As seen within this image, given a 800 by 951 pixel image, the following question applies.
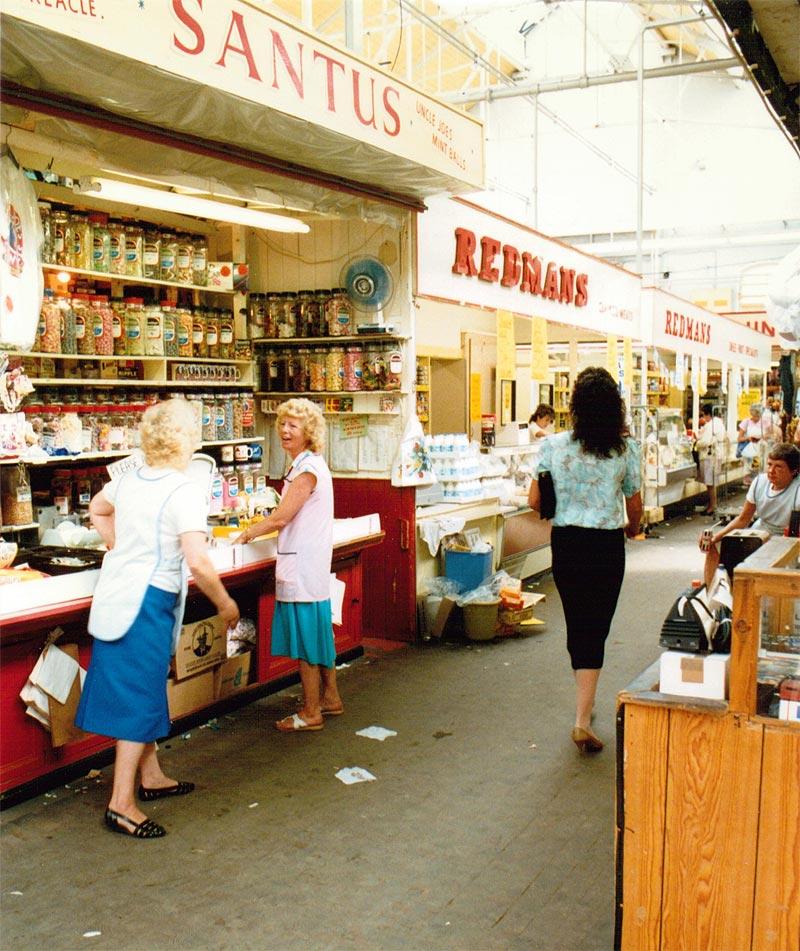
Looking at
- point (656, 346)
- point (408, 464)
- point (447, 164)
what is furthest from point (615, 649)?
point (656, 346)

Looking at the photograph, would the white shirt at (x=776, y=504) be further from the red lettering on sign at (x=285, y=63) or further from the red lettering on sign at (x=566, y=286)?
the red lettering on sign at (x=285, y=63)

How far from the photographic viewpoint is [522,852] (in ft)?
11.7

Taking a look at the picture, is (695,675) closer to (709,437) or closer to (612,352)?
(612,352)

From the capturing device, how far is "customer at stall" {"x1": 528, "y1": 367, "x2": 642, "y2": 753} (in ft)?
14.7

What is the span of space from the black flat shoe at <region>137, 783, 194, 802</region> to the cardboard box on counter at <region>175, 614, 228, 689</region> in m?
0.77

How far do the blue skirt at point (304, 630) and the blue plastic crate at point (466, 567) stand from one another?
2.27 meters

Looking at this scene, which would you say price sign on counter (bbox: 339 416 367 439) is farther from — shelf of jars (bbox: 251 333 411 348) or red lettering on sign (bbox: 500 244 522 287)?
red lettering on sign (bbox: 500 244 522 287)

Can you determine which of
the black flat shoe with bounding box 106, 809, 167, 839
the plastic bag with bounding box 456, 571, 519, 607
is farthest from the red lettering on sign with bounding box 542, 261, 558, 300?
the black flat shoe with bounding box 106, 809, 167, 839

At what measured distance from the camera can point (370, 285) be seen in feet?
21.4

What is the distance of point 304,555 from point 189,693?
0.96 m

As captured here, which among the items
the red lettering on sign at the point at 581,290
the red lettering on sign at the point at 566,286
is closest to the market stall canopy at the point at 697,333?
the red lettering on sign at the point at 581,290

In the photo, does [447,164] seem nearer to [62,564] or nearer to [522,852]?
[62,564]

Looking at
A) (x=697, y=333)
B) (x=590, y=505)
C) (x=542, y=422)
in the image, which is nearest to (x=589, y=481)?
(x=590, y=505)

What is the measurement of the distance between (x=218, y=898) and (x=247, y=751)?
1.39m
